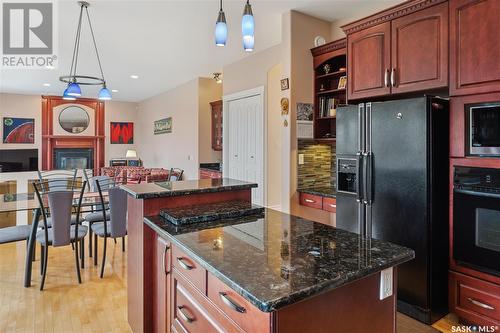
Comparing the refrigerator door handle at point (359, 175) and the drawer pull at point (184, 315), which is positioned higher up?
the refrigerator door handle at point (359, 175)

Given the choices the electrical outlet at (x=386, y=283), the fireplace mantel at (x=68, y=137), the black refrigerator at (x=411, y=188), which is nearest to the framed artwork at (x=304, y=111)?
the black refrigerator at (x=411, y=188)

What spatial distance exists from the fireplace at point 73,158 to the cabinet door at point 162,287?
A: 9.15 metres

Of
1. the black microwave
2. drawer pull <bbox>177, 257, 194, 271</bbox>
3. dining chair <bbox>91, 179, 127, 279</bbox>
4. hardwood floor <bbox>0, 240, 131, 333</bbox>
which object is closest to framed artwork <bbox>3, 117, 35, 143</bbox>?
hardwood floor <bbox>0, 240, 131, 333</bbox>

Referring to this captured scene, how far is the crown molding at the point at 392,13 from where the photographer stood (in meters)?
2.58

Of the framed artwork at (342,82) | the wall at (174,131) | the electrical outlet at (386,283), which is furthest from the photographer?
the wall at (174,131)

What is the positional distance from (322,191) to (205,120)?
405 centimetres

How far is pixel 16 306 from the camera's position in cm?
276

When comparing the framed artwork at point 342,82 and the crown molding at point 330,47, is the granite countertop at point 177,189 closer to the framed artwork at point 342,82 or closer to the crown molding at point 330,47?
the framed artwork at point 342,82

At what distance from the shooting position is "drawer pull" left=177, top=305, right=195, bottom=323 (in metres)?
1.48

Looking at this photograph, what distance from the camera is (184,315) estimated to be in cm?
154

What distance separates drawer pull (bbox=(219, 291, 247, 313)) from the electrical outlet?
0.58 meters

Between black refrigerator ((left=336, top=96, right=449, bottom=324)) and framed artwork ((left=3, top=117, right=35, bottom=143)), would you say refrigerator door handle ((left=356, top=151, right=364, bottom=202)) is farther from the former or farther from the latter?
framed artwork ((left=3, top=117, right=35, bottom=143))

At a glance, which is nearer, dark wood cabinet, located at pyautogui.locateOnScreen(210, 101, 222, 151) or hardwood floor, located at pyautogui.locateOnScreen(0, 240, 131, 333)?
hardwood floor, located at pyautogui.locateOnScreen(0, 240, 131, 333)

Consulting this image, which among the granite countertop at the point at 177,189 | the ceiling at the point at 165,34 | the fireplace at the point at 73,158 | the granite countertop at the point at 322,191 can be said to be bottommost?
the granite countertop at the point at 322,191
